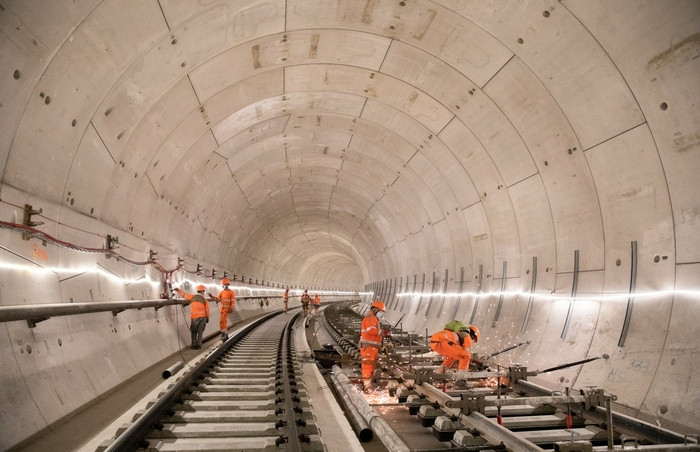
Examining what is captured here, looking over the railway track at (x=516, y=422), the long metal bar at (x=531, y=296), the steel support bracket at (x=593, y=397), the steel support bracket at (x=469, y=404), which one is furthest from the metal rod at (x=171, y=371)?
the long metal bar at (x=531, y=296)

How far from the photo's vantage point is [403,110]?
10438 millimetres

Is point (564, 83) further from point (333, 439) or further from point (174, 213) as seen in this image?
point (174, 213)

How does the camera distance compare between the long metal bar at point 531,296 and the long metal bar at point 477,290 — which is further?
the long metal bar at point 477,290

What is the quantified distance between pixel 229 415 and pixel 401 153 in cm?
872

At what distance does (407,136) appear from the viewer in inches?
451

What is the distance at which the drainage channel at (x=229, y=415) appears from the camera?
419cm

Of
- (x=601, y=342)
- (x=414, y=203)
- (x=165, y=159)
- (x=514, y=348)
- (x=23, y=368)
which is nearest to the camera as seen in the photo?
(x=23, y=368)

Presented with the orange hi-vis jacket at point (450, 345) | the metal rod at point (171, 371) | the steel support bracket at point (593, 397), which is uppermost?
the orange hi-vis jacket at point (450, 345)

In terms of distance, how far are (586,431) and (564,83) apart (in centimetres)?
433

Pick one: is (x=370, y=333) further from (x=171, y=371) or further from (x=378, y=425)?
(x=171, y=371)

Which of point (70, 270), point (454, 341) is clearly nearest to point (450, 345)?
point (454, 341)

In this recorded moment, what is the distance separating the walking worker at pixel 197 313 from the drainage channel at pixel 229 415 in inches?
112

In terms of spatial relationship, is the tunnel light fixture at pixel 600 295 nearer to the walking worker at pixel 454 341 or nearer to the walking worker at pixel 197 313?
the walking worker at pixel 454 341

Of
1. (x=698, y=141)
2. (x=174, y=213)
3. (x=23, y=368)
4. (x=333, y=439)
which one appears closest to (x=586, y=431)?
(x=333, y=439)
